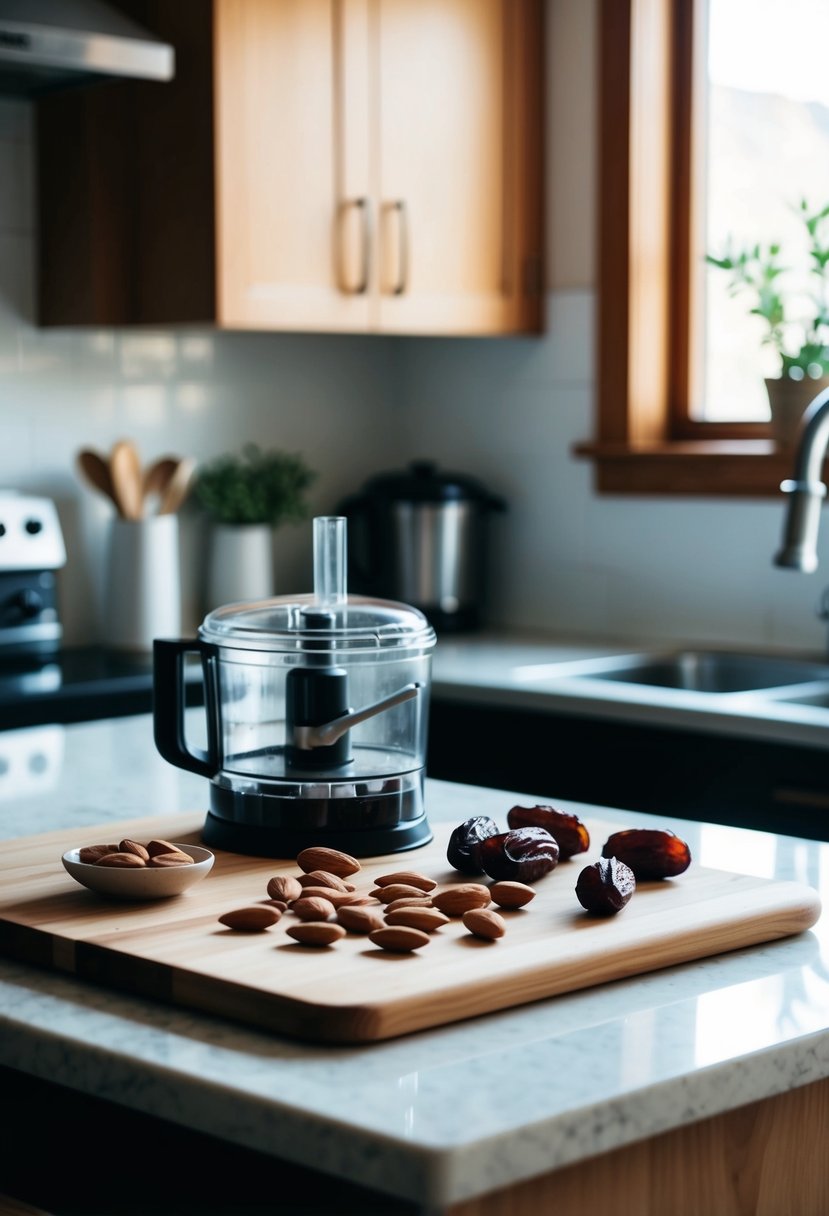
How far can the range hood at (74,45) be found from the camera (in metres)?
2.46

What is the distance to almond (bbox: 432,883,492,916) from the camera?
1.17 metres

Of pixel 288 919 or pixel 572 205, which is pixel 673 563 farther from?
pixel 288 919

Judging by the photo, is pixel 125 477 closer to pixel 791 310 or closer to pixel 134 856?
pixel 791 310

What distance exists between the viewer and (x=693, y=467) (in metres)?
3.09

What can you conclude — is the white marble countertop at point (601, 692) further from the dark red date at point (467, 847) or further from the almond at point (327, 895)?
the almond at point (327, 895)

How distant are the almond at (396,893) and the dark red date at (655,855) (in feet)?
0.58

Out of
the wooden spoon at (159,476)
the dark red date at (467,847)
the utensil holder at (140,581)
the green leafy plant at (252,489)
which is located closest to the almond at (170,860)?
the dark red date at (467,847)

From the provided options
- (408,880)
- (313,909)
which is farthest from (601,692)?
(313,909)

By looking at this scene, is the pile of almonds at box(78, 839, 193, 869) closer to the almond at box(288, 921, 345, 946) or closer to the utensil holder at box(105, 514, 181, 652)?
the almond at box(288, 921, 345, 946)

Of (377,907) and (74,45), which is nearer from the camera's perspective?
(377,907)

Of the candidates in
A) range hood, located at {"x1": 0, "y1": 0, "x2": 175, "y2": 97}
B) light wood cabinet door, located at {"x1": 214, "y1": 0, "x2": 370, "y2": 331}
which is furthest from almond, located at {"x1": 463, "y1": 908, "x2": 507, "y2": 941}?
light wood cabinet door, located at {"x1": 214, "y1": 0, "x2": 370, "y2": 331}

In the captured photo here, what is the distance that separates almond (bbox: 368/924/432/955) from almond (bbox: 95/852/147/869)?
21 cm

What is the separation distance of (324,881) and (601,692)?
4.35 feet

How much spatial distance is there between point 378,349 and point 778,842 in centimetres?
227
